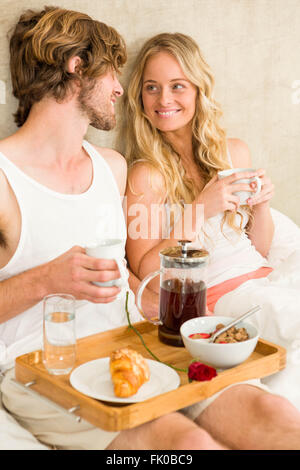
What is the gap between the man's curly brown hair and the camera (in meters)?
1.78

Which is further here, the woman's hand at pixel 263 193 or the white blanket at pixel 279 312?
the woman's hand at pixel 263 193

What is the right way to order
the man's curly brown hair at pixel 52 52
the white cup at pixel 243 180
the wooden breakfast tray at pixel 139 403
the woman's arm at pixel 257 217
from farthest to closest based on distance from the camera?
the woman's arm at pixel 257 217
the white cup at pixel 243 180
the man's curly brown hair at pixel 52 52
the wooden breakfast tray at pixel 139 403

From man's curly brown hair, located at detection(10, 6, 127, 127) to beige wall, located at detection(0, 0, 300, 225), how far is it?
244 millimetres

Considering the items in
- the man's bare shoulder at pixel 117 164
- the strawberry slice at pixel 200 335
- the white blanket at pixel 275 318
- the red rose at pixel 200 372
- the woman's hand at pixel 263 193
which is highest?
the man's bare shoulder at pixel 117 164

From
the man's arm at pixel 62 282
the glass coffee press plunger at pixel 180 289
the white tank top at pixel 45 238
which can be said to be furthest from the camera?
the white tank top at pixel 45 238

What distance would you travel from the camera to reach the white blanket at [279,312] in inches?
59.7

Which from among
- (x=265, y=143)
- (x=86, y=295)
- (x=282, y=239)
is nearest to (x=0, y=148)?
(x=86, y=295)

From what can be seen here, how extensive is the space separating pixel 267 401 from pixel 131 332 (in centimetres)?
45

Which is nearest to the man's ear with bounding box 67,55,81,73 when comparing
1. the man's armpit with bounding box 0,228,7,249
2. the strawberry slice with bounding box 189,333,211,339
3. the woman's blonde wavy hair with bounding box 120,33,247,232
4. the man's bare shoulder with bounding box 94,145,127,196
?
the man's bare shoulder with bounding box 94,145,127,196

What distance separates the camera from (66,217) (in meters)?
1.73

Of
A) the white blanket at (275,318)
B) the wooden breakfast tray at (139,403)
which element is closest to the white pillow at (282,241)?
the white blanket at (275,318)

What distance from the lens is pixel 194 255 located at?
4.98 feet

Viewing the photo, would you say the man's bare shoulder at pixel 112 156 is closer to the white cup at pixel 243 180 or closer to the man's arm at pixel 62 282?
the white cup at pixel 243 180
